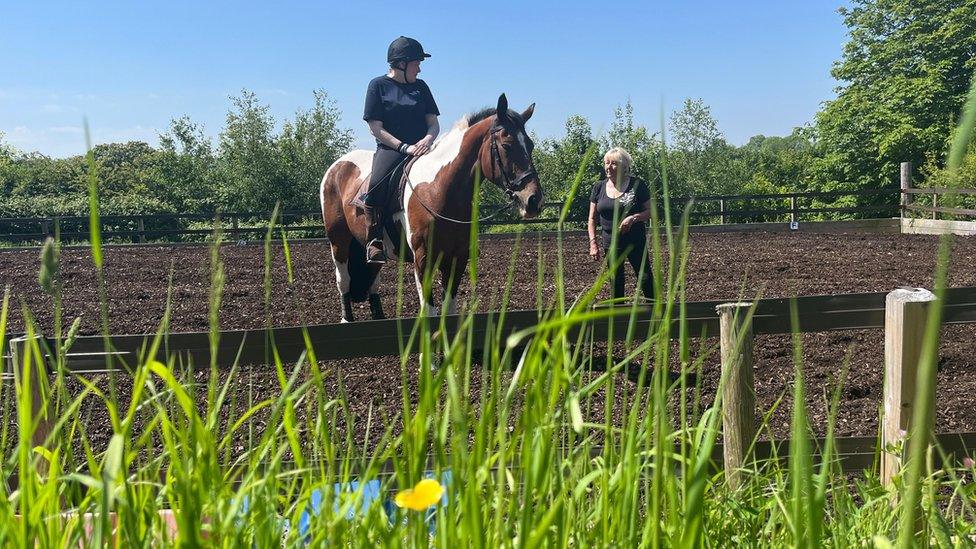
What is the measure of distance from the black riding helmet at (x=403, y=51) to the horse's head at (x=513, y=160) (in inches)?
40.6

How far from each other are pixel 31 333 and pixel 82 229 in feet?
94.0

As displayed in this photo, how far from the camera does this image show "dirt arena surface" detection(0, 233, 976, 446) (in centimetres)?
553

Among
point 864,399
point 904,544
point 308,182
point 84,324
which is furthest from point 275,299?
point 308,182

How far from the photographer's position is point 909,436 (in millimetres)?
2322

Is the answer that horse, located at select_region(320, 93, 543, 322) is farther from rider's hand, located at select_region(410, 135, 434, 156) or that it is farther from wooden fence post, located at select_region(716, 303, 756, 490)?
wooden fence post, located at select_region(716, 303, 756, 490)

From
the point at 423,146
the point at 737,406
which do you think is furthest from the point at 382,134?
the point at 737,406

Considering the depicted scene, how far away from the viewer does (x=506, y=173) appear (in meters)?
6.04

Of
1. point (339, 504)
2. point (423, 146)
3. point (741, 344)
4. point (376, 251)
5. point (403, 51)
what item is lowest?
point (339, 504)

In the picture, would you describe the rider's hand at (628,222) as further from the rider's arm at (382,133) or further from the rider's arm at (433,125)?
the rider's arm at (382,133)

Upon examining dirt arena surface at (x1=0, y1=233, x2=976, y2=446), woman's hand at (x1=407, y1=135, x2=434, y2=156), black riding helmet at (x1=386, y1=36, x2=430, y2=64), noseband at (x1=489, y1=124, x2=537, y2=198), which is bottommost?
dirt arena surface at (x1=0, y1=233, x2=976, y2=446)

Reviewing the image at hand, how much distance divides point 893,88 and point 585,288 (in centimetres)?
3809

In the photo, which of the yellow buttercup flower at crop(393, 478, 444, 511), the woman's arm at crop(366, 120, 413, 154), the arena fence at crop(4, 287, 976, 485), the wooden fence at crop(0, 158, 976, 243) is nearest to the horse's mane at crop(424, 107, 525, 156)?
the woman's arm at crop(366, 120, 413, 154)

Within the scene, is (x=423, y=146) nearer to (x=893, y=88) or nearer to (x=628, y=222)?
(x=628, y=222)

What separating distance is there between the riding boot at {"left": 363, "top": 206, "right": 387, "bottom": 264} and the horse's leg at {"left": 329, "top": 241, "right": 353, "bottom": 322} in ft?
3.47
